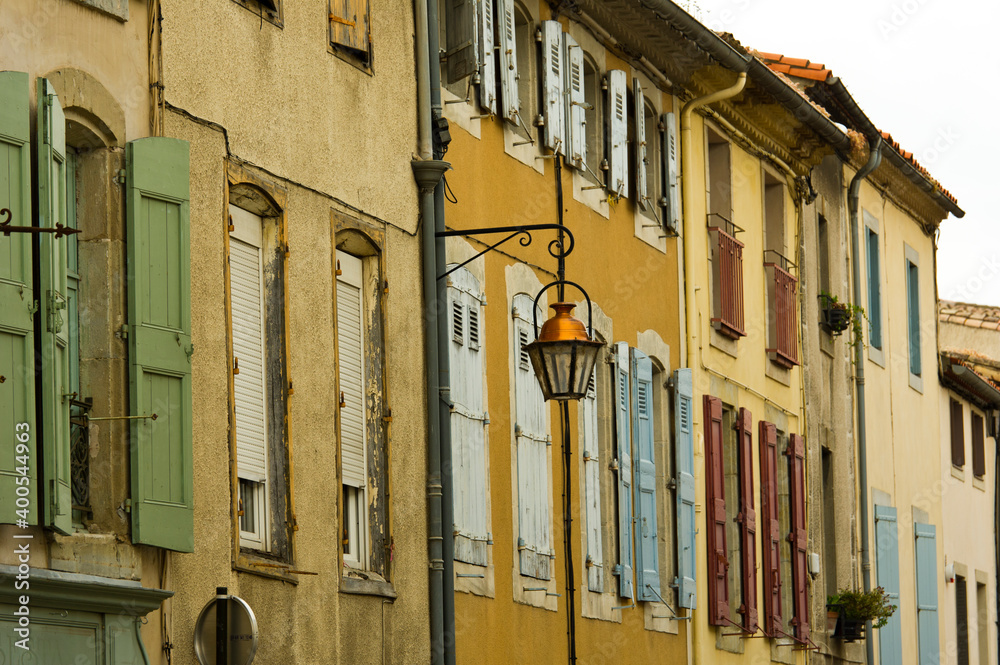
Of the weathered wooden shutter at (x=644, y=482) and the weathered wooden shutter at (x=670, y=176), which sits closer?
the weathered wooden shutter at (x=644, y=482)

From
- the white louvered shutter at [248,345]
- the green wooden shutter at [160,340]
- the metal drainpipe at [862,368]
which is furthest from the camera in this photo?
the metal drainpipe at [862,368]

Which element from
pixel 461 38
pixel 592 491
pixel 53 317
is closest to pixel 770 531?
pixel 592 491

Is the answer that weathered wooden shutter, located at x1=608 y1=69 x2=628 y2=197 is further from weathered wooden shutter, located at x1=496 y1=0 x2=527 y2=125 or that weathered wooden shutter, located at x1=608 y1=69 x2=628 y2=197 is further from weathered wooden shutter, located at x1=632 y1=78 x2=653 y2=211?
weathered wooden shutter, located at x1=496 y1=0 x2=527 y2=125

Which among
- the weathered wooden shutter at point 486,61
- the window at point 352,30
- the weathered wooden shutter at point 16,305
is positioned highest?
the weathered wooden shutter at point 486,61

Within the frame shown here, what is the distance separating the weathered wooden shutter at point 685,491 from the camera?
1736 cm

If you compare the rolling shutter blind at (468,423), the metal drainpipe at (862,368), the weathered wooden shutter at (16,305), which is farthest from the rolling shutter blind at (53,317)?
the metal drainpipe at (862,368)

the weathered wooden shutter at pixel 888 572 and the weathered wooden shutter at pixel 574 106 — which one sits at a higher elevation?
the weathered wooden shutter at pixel 574 106

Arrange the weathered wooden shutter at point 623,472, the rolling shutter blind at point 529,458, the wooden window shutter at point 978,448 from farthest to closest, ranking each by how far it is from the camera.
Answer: the wooden window shutter at point 978,448
the weathered wooden shutter at point 623,472
the rolling shutter blind at point 529,458

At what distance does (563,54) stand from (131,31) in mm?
6340

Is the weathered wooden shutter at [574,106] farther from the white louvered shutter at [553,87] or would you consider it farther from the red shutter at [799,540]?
the red shutter at [799,540]

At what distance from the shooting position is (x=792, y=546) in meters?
21.0

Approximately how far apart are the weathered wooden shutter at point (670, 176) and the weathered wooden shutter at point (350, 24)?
Result: 607 cm

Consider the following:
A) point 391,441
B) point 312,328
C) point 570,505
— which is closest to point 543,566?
point 570,505

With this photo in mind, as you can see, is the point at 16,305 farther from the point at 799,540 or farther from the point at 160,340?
the point at 799,540
